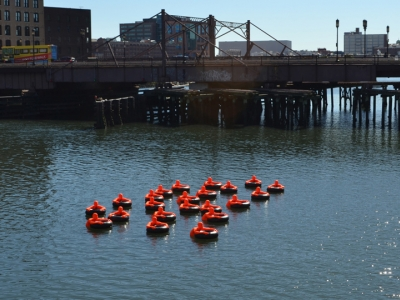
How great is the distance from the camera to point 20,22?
16150 centimetres

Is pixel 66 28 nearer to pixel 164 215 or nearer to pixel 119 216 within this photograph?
pixel 119 216

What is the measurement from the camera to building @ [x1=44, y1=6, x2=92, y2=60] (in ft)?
598

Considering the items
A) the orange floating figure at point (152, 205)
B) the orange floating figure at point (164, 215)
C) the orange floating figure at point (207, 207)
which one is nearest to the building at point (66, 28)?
the orange floating figure at point (152, 205)

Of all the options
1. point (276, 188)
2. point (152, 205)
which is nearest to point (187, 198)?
point (152, 205)

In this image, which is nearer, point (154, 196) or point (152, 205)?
point (152, 205)

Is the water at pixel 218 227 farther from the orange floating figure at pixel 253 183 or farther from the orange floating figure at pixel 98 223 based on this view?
the orange floating figure at pixel 253 183

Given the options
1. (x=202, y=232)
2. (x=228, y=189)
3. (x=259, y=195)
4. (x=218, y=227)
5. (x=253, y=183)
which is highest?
(x=253, y=183)

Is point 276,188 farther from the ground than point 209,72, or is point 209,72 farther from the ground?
point 209,72

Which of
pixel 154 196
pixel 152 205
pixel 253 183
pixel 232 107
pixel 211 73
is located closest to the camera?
pixel 152 205

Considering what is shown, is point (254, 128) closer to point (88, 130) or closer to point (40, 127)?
point (88, 130)

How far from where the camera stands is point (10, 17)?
15850 centimetres

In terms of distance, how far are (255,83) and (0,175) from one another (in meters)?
49.3

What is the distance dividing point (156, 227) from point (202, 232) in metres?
2.60

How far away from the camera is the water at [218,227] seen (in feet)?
97.3
